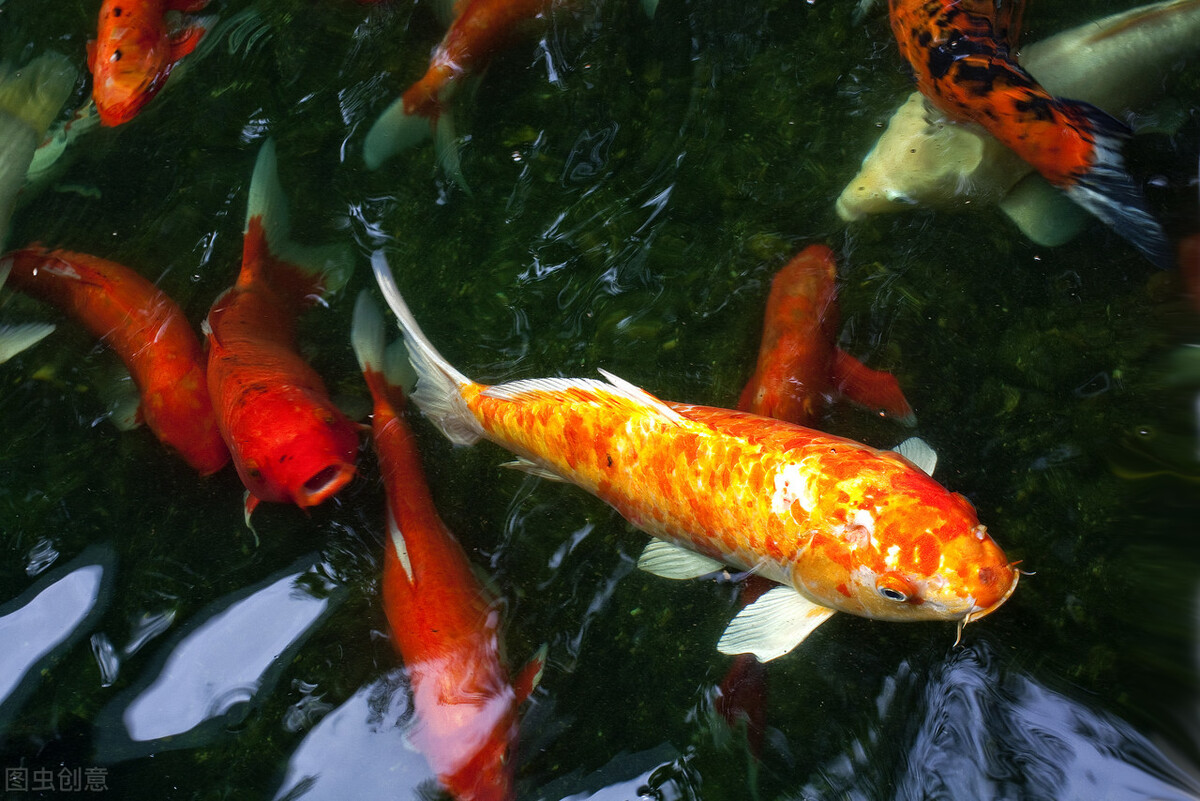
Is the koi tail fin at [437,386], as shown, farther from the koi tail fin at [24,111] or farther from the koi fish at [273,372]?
the koi tail fin at [24,111]

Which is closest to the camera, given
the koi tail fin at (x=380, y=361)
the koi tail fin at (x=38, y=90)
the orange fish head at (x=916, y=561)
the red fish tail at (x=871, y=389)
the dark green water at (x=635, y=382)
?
the orange fish head at (x=916, y=561)

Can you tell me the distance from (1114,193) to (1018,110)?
1.59 feet

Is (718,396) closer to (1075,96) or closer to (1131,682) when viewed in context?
(1131,682)

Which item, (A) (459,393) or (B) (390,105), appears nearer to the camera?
(A) (459,393)

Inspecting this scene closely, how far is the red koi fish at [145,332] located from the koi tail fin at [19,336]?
0.44 feet

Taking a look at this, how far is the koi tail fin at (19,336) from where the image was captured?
3.65 meters

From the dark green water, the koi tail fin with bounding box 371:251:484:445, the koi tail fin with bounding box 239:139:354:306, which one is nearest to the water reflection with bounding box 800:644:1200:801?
the dark green water

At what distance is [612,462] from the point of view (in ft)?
8.37

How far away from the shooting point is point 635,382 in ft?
10.6

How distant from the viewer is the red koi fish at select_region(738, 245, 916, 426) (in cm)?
287

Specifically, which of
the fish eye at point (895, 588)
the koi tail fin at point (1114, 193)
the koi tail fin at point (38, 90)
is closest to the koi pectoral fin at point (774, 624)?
the fish eye at point (895, 588)

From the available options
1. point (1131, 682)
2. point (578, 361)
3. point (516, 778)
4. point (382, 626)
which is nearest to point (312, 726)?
point (382, 626)

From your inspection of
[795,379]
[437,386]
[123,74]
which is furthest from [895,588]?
[123,74]

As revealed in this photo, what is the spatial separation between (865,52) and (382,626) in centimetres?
334
